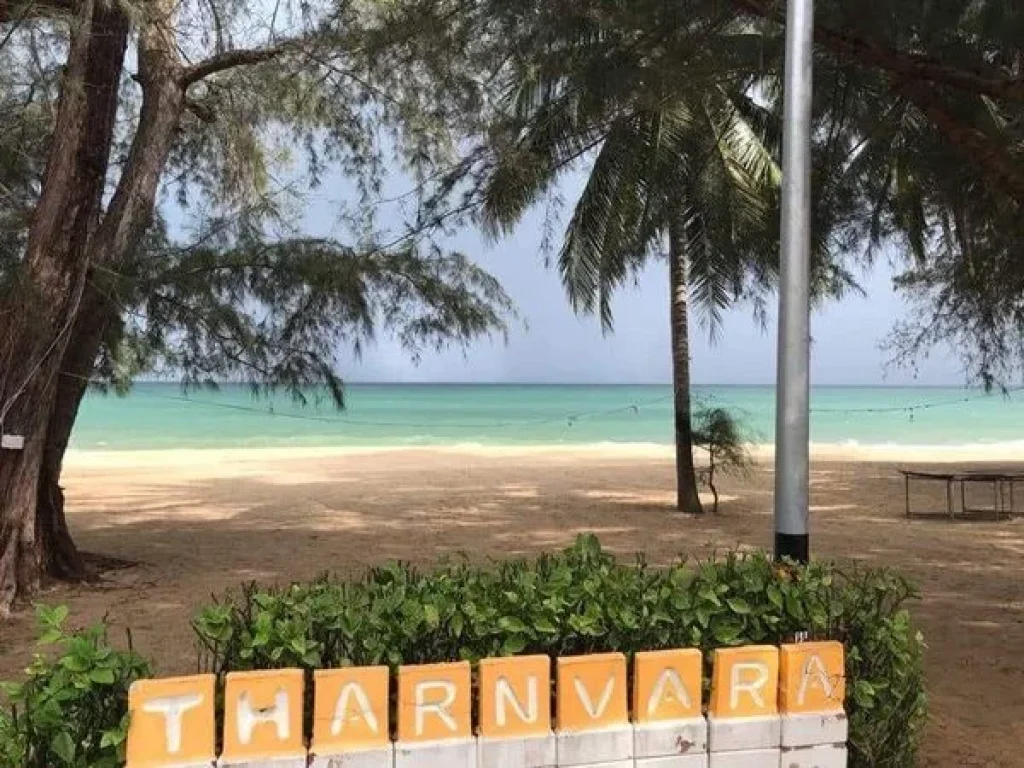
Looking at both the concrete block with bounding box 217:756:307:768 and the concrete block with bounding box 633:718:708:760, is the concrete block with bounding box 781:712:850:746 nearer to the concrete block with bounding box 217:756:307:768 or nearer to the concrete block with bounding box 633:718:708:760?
the concrete block with bounding box 633:718:708:760

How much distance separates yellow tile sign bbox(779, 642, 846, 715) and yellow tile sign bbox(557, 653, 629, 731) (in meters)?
0.48

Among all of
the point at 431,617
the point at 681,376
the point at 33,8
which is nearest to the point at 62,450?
the point at 33,8

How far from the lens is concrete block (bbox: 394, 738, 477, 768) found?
241 centimetres

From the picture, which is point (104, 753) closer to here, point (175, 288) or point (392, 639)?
point (392, 639)

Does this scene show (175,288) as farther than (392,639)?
Yes

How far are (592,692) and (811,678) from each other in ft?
2.16

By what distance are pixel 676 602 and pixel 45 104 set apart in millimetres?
7234

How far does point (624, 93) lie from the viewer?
5.72m

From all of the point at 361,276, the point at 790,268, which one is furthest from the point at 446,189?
the point at 790,268

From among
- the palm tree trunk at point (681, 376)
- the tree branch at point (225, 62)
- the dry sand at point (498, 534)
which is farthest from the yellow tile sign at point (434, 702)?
the palm tree trunk at point (681, 376)

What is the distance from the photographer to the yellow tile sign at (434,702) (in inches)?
95.5

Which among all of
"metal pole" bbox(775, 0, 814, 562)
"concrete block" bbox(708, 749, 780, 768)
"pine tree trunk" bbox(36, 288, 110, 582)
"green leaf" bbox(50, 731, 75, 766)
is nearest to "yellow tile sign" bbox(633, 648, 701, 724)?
"concrete block" bbox(708, 749, 780, 768)

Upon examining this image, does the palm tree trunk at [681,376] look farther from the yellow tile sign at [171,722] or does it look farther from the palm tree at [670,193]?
the yellow tile sign at [171,722]

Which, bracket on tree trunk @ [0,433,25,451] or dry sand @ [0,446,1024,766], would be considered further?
bracket on tree trunk @ [0,433,25,451]
